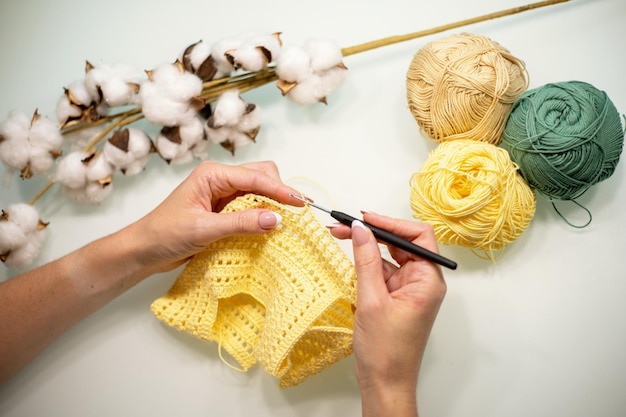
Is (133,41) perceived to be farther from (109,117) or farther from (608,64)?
(608,64)

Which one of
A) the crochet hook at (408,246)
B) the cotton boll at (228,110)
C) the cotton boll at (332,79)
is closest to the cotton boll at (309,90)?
the cotton boll at (332,79)

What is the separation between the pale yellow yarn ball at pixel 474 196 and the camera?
969 millimetres

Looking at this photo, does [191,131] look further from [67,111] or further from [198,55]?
[67,111]

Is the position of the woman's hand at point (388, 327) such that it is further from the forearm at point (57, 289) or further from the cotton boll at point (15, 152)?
the cotton boll at point (15, 152)

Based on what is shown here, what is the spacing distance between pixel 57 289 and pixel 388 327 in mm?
692

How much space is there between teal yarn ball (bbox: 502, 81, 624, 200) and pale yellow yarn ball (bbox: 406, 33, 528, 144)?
5cm

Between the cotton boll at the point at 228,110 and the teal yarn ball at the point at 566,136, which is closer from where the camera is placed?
the teal yarn ball at the point at 566,136

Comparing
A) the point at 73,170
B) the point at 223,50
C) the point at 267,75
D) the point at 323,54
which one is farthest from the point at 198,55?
the point at 73,170

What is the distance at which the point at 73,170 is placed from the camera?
110 centimetres

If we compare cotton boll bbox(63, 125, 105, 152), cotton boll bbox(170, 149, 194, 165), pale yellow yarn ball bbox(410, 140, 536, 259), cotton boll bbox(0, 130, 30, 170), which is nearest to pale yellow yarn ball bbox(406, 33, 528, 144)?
pale yellow yarn ball bbox(410, 140, 536, 259)

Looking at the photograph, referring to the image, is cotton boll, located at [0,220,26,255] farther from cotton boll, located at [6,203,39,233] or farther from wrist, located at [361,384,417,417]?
wrist, located at [361,384,417,417]

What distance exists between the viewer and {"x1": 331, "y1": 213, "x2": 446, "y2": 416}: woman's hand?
0.82 metres

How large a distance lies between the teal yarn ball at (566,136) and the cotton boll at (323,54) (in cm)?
40

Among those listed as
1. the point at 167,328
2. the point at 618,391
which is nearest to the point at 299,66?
the point at 167,328
